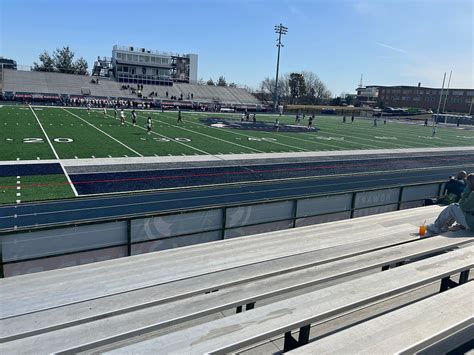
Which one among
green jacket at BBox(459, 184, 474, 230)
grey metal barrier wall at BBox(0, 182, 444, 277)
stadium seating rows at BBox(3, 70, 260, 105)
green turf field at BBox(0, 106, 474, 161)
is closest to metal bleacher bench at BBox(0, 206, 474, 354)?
green jacket at BBox(459, 184, 474, 230)

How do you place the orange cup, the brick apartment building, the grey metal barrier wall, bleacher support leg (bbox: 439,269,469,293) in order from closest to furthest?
bleacher support leg (bbox: 439,269,469,293)
the grey metal barrier wall
the orange cup
the brick apartment building

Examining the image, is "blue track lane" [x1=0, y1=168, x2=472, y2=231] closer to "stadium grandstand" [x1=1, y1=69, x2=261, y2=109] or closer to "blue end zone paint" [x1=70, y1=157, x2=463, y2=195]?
"blue end zone paint" [x1=70, y1=157, x2=463, y2=195]

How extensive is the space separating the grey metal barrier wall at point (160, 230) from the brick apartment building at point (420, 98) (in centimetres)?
11412

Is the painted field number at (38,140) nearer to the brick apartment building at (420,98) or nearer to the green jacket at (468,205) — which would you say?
the green jacket at (468,205)

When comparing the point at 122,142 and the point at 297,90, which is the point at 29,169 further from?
the point at 297,90

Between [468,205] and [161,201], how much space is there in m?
9.40

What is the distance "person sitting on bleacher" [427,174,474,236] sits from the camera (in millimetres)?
5664

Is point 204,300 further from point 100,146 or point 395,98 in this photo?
point 395,98

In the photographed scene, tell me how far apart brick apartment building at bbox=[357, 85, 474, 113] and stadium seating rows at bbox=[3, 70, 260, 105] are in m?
54.7

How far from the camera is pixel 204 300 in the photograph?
3.59 metres

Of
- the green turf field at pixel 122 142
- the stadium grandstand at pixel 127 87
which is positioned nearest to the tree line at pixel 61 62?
the stadium grandstand at pixel 127 87

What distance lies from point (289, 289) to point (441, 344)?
5.76ft

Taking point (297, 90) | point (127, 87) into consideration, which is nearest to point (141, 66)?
point (127, 87)

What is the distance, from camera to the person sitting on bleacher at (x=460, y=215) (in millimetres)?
5664
